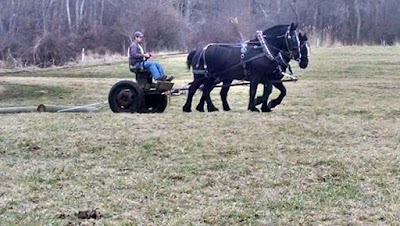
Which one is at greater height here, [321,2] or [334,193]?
[321,2]

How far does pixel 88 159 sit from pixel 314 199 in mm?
3101

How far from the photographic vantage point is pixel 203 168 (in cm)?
774

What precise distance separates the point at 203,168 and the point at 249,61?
5.08 m

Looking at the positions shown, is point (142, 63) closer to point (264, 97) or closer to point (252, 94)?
point (252, 94)

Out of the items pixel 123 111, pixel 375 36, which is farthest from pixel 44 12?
pixel 123 111

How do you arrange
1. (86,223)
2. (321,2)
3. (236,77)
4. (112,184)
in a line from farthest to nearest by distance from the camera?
(321,2) < (236,77) < (112,184) < (86,223)

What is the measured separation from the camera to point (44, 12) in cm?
5456

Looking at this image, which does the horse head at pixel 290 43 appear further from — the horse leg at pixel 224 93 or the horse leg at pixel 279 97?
the horse leg at pixel 224 93

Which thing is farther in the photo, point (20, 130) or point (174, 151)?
point (20, 130)

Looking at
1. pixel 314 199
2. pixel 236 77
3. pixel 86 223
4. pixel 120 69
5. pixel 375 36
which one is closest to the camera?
pixel 86 223

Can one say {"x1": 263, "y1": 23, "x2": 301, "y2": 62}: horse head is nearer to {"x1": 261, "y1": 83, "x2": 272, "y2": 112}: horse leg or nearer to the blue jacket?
{"x1": 261, "y1": 83, "x2": 272, "y2": 112}: horse leg

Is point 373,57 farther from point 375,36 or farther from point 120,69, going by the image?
point 375,36

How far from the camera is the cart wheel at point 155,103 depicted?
43.8 feet

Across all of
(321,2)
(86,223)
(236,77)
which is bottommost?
(86,223)
